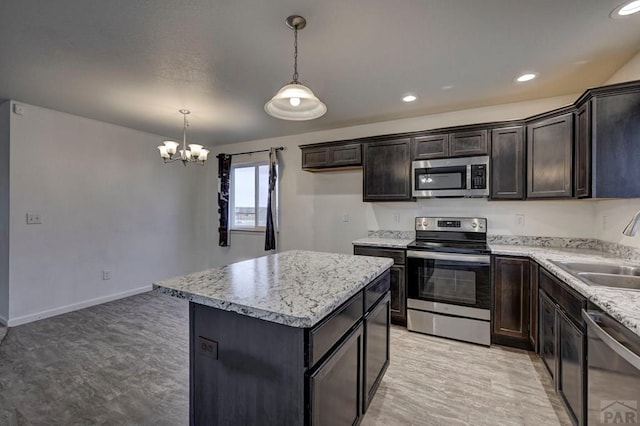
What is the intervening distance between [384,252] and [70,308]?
163 inches

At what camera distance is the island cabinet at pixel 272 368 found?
1.13 m

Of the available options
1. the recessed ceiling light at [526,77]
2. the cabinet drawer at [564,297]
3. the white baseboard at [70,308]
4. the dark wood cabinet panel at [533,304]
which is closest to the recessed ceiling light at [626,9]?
the recessed ceiling light at [526,77]

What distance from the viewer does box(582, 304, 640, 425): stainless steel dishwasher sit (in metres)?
1.14

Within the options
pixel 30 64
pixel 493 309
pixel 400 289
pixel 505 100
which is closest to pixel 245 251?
pixel 400 289

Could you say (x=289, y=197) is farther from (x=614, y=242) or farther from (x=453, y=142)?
(x=614, y=242)

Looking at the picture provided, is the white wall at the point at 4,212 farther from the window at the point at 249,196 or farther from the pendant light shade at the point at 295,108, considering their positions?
the pendant light shade at the point at 295,108

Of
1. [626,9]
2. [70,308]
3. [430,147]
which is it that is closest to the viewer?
[626,9]

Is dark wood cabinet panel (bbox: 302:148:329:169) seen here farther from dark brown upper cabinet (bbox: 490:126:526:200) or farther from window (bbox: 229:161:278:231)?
dark brown upper cabinet (bbox: 490:126:526:200)

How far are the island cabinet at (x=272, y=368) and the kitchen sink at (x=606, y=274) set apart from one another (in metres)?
1.48

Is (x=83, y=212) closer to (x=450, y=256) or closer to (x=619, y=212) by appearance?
(x=450, y=256)

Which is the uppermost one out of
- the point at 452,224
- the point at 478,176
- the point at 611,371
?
the point at 478,176

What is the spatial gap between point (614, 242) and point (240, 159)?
4.99 metres

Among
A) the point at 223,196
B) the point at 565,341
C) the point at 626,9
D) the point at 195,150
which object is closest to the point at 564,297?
the point at 565,341

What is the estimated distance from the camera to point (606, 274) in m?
1.85
